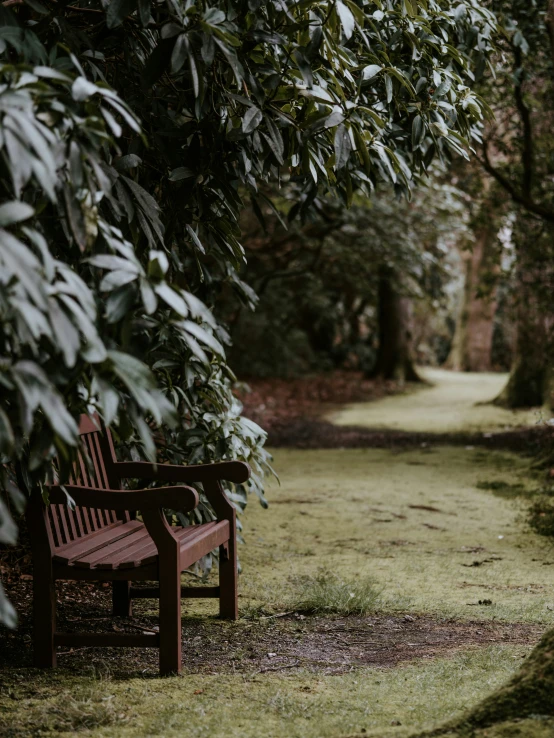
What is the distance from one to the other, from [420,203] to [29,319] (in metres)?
14.2

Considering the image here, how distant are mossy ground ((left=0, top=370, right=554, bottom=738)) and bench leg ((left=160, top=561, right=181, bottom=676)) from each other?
0.08m

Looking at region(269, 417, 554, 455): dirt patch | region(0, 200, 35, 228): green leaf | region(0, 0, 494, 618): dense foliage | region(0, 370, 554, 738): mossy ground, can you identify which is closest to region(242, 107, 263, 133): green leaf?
region(0, 0, 494, 618): dense foliage

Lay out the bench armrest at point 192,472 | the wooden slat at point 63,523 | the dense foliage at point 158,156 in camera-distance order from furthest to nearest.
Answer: the bench armrest at point 192,472, the wooden slat at point 63,523, the dense foliage at point 158,156

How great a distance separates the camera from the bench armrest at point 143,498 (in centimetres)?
360

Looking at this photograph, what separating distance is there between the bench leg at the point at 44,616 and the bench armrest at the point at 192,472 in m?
0.80

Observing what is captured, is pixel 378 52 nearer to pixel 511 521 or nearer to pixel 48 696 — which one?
pixel 48 696

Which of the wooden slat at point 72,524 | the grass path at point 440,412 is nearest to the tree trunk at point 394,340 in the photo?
the grass path at point 440,412

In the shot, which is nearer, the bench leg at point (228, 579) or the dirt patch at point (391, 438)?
the bench leg at point (228, 579)

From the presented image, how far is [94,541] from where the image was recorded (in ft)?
13.4

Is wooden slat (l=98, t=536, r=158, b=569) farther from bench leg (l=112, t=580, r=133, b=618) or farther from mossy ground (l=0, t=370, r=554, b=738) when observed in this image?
bench leg (l=112, t=580, r=133, b=618)

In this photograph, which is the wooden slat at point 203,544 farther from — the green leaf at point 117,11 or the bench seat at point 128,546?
the green leaf at point 117,11

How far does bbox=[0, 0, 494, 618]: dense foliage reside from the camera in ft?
7.09

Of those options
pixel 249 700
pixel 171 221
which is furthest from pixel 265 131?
pixel 249 700

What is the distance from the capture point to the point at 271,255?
1642 cm
